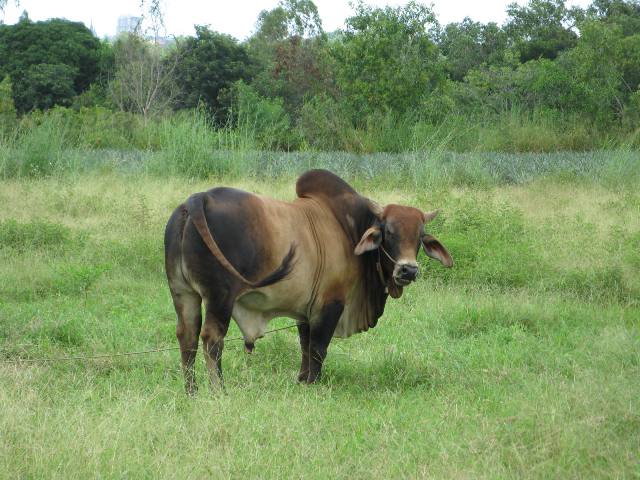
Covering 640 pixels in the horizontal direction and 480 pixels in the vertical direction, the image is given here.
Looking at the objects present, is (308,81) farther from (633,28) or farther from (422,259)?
(422,259)

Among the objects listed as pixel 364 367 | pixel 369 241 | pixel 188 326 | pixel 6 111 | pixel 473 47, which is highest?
pixel 473 47

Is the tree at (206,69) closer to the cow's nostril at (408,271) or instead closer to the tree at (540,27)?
the tree at (540,27)

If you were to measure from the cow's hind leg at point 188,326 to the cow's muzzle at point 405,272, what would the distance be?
113 centimetres

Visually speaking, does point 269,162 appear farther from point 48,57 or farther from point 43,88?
point 48,57

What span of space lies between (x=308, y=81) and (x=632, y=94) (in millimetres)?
12160

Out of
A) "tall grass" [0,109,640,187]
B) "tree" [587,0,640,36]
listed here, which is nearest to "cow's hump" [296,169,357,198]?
"tall grass" [0,109,640,187]

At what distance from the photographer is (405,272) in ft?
17.1

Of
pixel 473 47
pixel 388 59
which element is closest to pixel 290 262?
pixel 388 59

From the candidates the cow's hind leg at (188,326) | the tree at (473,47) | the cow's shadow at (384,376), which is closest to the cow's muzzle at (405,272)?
the cow's shadow at (384,376)

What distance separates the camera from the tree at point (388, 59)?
59.3 feet

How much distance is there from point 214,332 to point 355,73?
14.4m

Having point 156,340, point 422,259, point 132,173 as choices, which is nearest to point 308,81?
point 132,173

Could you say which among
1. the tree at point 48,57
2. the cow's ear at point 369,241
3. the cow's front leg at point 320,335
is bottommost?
the cow's front leg at point 320,335

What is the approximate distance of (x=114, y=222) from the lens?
34.1 ft
